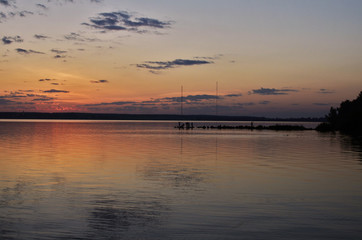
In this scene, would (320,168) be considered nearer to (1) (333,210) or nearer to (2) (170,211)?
(1) (333,210)

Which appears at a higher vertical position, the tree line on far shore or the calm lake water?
the tree line on far shore

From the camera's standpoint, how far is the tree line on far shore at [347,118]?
326 feet

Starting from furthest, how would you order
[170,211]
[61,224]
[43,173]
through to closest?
[43,173] < [170,211] < [61,224]

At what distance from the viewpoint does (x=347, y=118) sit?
10819 centimetres

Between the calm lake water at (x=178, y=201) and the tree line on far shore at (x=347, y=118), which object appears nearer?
the calm lake water at (x=178, y=201)

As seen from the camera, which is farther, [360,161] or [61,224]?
[360,161]

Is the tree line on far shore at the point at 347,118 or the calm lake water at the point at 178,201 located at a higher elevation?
the tree line on far shore at the point at 347,118

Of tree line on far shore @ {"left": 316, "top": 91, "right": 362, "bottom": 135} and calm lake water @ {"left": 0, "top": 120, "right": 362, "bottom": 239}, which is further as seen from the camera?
tree line on far shore @ {"left": 316, "top": 91, "right": 362, "bottom": 135}

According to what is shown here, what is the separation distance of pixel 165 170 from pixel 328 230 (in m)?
16.5

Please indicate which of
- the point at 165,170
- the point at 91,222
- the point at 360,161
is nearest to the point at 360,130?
the point at 360,161

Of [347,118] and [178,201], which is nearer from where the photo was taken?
[178,201]

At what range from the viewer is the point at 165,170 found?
2886cm

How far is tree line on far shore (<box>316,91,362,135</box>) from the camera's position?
99.3 m

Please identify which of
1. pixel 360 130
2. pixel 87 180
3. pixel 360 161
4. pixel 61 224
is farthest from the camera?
pixel 360 130
